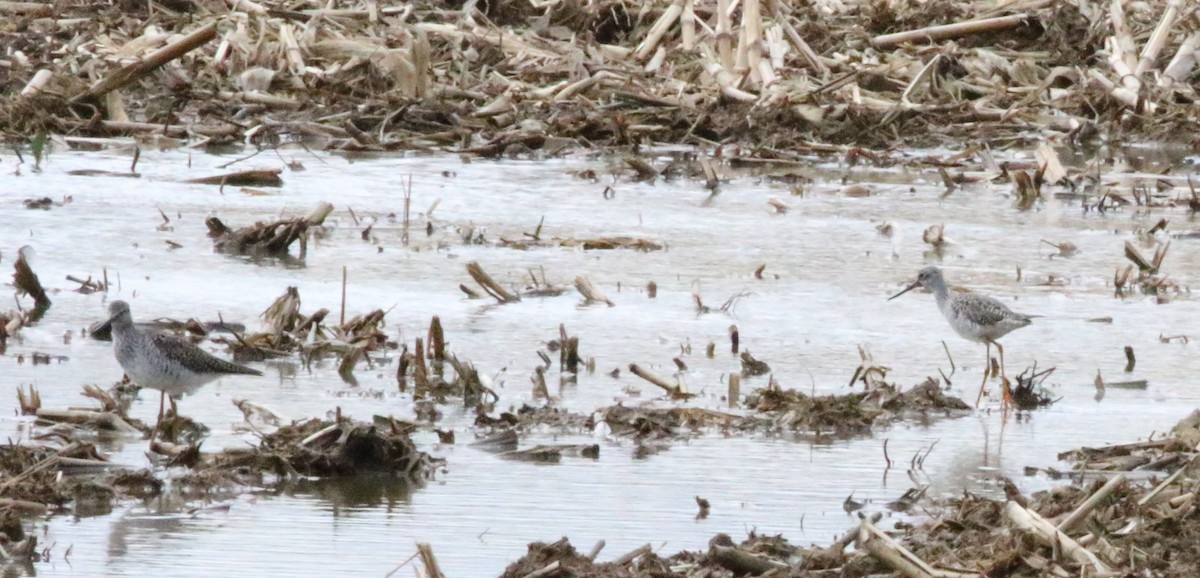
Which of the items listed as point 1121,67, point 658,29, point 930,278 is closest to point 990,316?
point 930,278

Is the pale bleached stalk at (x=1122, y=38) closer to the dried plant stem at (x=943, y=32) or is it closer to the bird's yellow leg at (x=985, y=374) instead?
the dried plant stem at (x=943, y=32)

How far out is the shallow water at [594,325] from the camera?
699cm

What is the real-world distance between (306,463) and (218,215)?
6.93 meters

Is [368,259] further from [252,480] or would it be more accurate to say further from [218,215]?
[252,480]

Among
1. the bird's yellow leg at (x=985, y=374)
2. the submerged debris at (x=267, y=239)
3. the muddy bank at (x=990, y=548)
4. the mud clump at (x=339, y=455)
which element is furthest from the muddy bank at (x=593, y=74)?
the muddy bank at (x=990, y=548)

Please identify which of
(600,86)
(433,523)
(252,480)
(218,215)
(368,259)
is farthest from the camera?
(600,86)

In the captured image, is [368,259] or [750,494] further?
[368,259]

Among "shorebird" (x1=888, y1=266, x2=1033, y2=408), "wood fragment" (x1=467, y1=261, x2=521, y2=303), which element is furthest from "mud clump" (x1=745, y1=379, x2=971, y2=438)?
"wood fragment" (x1=467, y1=261, x2=521, y2=303)

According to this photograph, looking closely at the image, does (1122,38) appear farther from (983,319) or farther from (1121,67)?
(983,319)

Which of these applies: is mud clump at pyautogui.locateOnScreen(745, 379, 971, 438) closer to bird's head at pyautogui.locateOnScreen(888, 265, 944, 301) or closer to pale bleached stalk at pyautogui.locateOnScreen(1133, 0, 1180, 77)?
bird's head at pyautogui.locateOnScreen(888, 265, 944, 301)

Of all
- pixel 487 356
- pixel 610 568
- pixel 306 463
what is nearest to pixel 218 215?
pixel 487 356

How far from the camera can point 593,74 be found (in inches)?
795

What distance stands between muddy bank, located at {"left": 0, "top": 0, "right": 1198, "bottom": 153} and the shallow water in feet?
3.12

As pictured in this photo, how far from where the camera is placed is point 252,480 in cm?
746
